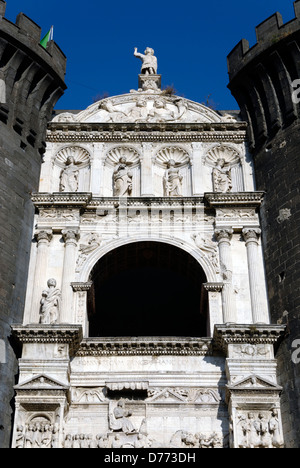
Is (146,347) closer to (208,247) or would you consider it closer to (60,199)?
(208,247)

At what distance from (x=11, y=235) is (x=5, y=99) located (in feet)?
13.0

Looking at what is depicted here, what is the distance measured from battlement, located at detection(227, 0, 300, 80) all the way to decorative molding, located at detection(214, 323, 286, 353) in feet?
26.8

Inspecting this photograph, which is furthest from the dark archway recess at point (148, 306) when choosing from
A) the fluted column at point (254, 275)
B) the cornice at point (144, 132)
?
the fluted column at point (254, 275)

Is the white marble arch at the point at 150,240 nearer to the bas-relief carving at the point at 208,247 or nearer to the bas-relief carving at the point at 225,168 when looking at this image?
the bas-relief carving at the point at 208,247

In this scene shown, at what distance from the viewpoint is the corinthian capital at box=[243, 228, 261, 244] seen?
17500 millimetres

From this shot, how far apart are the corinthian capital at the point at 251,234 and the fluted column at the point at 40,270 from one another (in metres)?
4.79

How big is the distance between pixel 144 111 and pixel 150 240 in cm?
481

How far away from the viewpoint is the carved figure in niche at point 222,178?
61.8 ft

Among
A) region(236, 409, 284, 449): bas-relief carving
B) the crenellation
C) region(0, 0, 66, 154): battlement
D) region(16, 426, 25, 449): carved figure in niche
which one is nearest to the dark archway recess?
region(0, 0, 66, 154): battlement

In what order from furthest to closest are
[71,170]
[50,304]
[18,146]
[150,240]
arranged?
1. [71,170]
2. [18,146]
3. [150,240]
4. [50,304]

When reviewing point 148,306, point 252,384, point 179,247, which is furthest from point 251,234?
point 148,306

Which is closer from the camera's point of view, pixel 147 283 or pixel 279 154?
pixel 279 154

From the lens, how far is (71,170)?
19188mm
